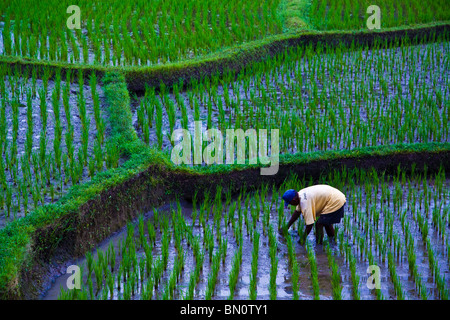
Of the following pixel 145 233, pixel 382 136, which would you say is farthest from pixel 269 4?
pixel 145 233

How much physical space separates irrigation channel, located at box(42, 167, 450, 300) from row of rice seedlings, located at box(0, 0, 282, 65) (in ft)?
10.1

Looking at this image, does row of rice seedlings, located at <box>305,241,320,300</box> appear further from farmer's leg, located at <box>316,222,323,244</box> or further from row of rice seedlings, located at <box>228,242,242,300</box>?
row of rice seedlings, located at <box>228,242,242,300</box>

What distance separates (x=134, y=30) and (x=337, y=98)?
316 cm

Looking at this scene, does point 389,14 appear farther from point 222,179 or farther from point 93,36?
point 222,179

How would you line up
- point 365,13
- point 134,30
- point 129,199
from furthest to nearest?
point 365,13, point 134,30, point 129,199

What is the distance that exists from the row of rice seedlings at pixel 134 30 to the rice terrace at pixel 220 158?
0.05m

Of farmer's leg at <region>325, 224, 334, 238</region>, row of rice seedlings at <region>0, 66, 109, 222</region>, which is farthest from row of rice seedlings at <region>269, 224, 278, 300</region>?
row of rice seedlings at <region>0, 66, 109, 222</region>

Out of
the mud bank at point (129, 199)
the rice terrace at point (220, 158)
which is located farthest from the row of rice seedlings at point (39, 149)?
the mud bank at point (129, 199)

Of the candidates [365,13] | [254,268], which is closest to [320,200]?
[254,268]

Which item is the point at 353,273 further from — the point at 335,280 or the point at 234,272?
the point at 234,272

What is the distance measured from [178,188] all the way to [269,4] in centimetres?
599

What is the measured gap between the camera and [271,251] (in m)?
4.33

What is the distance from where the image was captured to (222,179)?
5.43 m

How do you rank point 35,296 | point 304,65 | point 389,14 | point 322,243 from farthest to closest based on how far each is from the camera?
point 389,14 → point 304,65 → point 322,243 → point 35,296
